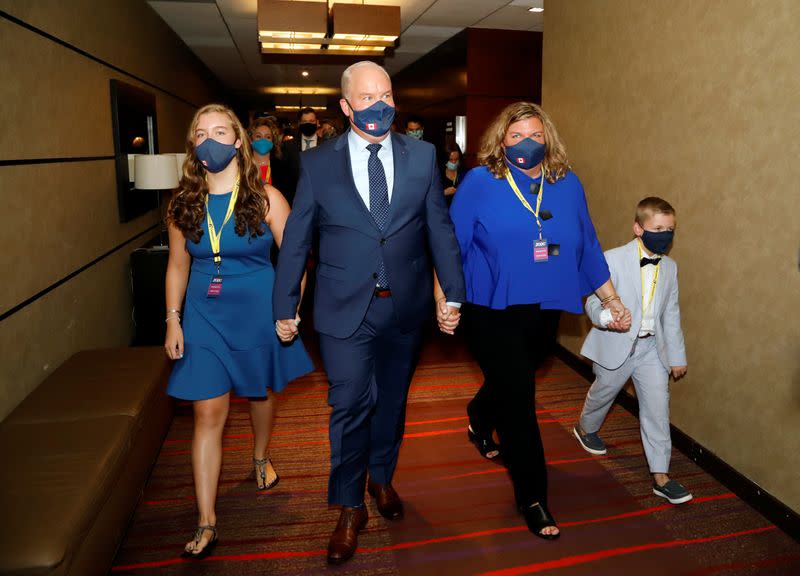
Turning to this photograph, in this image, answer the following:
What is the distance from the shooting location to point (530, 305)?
8.68ft

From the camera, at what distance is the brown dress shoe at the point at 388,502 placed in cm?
278

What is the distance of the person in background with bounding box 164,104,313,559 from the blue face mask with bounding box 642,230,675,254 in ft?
5.34

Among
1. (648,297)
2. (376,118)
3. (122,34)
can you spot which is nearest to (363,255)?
(376,118)

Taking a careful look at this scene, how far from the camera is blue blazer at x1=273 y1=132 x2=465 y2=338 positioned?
2.29 meters

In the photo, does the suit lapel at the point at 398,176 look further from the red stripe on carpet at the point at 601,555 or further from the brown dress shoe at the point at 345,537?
the red stripe on carpet at the point at 601,555

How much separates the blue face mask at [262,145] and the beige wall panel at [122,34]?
3.98 ft

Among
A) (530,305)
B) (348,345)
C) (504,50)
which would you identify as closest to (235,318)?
(348,345)

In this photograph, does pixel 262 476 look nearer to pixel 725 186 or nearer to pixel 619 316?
pixel 619 316

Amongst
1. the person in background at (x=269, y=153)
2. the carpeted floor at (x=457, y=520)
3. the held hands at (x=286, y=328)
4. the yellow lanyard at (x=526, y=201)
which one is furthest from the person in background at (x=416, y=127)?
the held hands at (x=286, y=328)

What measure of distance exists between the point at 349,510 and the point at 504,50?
694 centimetres

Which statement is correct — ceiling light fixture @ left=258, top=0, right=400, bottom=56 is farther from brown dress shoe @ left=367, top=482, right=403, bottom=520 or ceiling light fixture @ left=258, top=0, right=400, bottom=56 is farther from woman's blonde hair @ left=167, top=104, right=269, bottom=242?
brown dress shoe @ left=367, top=482, right=403, bottom=520

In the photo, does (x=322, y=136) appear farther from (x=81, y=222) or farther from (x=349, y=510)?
(x=349, y=510)

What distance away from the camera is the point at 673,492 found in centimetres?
292

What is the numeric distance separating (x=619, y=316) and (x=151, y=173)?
12.3 feet
